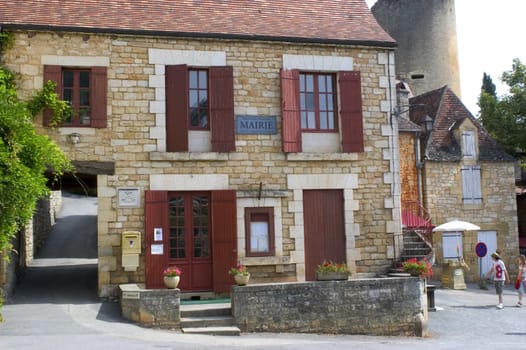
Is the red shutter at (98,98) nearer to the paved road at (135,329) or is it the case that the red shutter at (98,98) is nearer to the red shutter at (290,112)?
the paved road at (135,329)

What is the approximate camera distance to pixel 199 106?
12914 millimetres

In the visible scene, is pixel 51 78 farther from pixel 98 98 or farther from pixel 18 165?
pixel 18 165

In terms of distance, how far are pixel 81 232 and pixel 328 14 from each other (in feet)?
44.7

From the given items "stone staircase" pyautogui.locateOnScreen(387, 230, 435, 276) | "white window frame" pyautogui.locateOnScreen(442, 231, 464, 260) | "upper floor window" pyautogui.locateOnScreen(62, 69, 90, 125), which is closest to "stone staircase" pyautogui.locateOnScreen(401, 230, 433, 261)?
"stone staircase" pyautogui.locateOnScreen(387, 230, 435, 276)

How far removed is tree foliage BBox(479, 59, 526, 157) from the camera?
2322 cm

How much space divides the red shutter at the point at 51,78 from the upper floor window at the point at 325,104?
4506mm

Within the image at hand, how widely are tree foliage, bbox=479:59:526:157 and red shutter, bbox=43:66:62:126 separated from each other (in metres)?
17.4

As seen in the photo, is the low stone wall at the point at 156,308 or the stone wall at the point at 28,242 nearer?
the low stone wall at the point at 156,308

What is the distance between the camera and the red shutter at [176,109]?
41.3 ft

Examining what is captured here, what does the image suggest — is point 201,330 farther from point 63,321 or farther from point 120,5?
point 120,5

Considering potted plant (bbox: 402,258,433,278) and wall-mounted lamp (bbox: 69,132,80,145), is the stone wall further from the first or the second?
potted plant (bbox: 402,258,433,278)

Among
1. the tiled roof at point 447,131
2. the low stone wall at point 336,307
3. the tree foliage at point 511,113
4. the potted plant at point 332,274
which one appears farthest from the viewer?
the tree foliage at point 511,113

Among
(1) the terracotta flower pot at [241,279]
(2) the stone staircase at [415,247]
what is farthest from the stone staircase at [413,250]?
(1) the terracotta flower pot at [241,279]

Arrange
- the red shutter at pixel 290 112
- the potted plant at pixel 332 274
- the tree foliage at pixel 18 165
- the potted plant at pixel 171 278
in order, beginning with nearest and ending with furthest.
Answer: the tree foliage at pixel 18 165 → the potted plant at pixel 171 278 → the potted plant at pixel 332 274 → the red shutter at pixel 290 112
